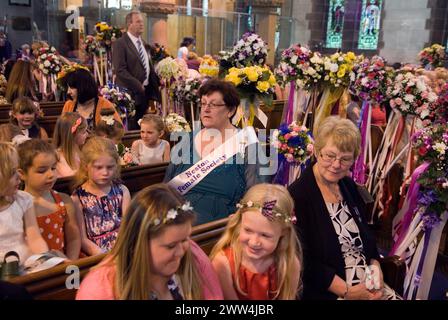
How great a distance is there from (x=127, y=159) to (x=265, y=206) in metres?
2.19

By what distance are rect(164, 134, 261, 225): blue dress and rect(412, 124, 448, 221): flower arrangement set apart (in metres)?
1.17

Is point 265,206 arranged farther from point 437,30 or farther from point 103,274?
point 437,30

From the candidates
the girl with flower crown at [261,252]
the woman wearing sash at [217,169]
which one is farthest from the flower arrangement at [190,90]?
the girl with flower crown at [261,252]

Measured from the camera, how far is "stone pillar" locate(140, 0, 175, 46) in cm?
1147

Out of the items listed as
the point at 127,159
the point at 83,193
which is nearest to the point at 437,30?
the point at 127,159

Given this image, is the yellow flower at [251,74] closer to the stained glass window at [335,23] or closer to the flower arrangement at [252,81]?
the flower arrangement at [252,81]

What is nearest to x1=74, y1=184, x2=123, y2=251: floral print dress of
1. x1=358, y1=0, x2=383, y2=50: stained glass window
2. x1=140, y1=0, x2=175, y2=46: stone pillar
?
x1=140, y1=0, x2=175, y2=46: stone pillar

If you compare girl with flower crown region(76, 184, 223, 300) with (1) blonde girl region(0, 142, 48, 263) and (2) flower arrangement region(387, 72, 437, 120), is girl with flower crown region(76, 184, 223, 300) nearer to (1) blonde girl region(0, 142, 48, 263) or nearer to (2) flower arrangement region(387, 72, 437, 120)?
(1) blonde girl region(0, 142, 48, 263)

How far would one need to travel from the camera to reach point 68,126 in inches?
136

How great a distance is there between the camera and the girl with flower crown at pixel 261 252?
2.04 meters

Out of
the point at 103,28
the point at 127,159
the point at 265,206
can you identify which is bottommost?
the point at 127,159

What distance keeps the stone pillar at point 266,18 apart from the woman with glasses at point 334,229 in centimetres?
1131

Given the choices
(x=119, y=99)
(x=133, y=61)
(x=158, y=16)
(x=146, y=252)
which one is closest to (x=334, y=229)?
(x=146, y=252)

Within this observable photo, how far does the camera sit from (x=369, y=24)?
45.2 feet
